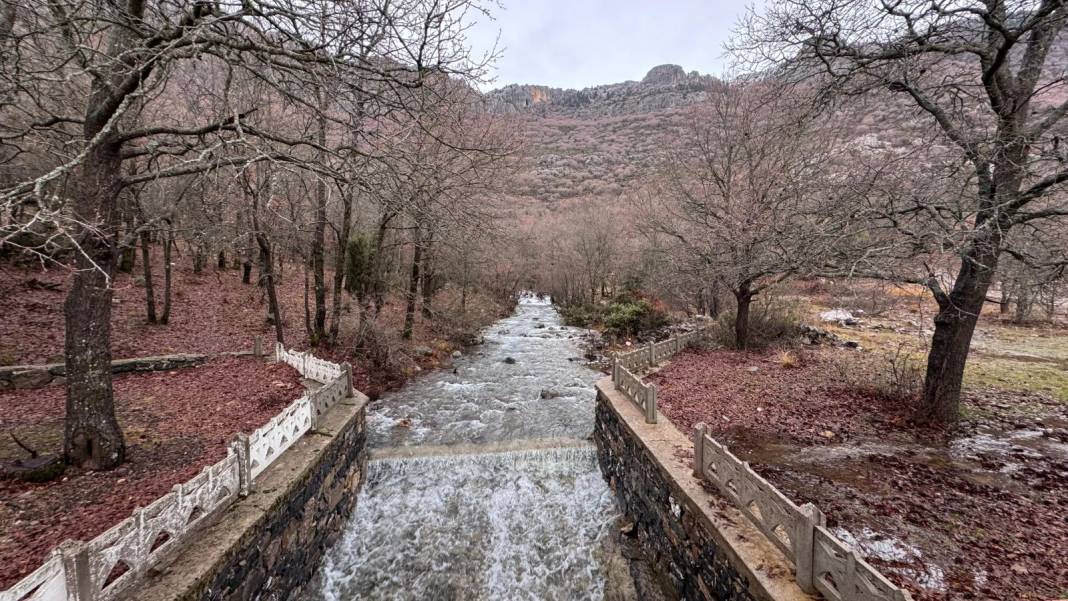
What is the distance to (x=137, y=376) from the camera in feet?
30.6

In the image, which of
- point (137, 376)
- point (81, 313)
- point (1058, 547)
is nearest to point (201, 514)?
Result: point (81, 313)

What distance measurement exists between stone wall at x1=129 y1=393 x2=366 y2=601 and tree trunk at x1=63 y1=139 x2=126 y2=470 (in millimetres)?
2135

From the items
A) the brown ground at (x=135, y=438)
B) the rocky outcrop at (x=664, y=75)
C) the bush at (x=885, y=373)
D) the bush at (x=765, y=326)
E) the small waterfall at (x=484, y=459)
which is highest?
the rocky outcrop at (x=664, y=75)

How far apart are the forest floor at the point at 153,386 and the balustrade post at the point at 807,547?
5857 millimetres

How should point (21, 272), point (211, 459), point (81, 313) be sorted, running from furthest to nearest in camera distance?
point (21, 272) < point (211, 459) < point (81, 313)

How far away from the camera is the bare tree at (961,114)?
229 inches

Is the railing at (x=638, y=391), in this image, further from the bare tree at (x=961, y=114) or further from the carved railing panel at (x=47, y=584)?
the carved railing panel at (x=47, y=584)

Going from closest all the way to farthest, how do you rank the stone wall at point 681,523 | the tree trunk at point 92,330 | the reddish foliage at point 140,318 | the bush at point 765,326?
the stone wall at point 681,523, the tree trunk at point 92,330, the reddish foliage at point 140,318, the bush at point 765,326

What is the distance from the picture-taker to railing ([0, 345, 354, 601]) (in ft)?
9.80

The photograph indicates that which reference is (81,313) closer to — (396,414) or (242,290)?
(396,414)

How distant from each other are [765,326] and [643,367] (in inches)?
217

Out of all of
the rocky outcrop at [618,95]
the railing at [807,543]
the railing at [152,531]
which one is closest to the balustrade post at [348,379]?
the railing at [152,531]

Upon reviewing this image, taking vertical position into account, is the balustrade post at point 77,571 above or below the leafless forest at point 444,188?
below

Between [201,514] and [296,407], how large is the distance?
2.05m
